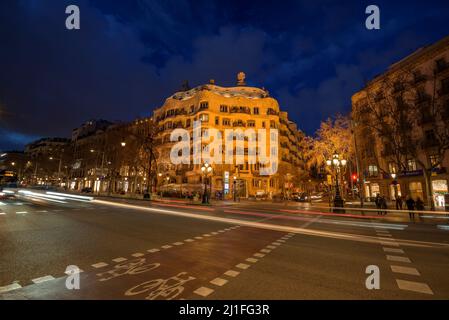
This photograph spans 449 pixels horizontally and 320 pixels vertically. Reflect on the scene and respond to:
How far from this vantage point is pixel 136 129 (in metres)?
44.1

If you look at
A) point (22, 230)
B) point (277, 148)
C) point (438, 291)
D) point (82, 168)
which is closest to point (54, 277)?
point (22, 230)

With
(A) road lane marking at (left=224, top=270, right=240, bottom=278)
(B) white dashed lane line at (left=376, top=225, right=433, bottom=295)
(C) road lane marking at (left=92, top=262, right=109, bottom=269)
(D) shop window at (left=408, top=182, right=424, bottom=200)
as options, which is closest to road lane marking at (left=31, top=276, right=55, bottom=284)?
(C) road lane marking at (left=92, top=262, right=109, bottom=269)

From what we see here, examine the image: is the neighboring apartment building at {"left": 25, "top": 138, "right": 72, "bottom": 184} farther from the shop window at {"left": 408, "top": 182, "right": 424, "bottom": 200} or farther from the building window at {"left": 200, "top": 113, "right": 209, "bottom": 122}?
the shop window at {"left": 408, "top": 182, "right": 424, "bottom": 200}

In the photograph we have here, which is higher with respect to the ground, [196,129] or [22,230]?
[196,129]

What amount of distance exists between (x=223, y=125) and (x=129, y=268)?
146ft

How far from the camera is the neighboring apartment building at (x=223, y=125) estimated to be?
45250 mm

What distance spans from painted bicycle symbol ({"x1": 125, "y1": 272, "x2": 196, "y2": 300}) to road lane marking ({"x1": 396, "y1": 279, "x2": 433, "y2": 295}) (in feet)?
13.8

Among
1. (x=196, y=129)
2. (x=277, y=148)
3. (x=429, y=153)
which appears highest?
(x=196, y=129)

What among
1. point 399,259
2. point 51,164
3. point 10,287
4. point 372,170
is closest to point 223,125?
point 372,170

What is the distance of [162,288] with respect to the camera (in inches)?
160

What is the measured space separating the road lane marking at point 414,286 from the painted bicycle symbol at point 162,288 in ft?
13.8

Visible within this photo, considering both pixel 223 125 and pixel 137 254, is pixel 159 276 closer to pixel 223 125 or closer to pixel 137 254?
pixel 137 254
